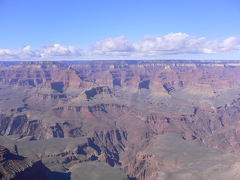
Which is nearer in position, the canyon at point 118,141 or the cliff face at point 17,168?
the cliff face at point 17,168

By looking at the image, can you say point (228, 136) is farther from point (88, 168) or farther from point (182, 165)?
point (88, 168)

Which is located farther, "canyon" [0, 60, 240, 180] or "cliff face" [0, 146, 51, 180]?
"canyon" [0, 60, 240, 180]

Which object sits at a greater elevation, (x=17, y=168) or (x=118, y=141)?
(x=17, y=168)

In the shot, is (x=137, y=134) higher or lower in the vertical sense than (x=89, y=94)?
lower

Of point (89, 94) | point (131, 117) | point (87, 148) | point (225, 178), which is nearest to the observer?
point (225, 178)

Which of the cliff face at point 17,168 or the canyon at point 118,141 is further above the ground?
the cliff face at point 17,168

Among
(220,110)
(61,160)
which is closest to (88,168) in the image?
(61,160)

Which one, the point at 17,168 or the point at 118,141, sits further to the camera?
the point at 118,141

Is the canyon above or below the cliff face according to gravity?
below
